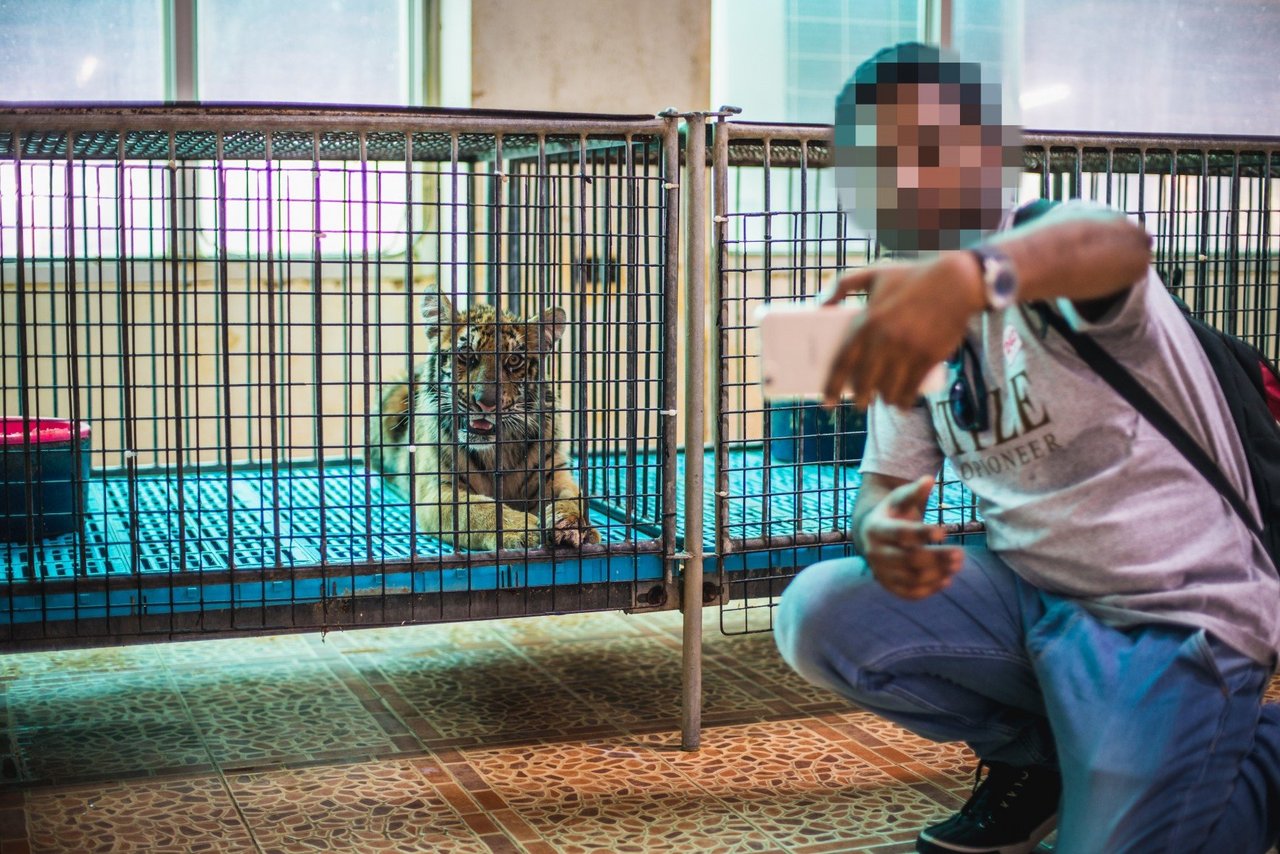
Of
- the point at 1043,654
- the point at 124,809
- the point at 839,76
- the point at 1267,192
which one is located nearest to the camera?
the point at 1043,654

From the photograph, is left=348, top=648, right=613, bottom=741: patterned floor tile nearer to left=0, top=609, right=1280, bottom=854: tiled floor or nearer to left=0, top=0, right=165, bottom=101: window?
left=0, top=609, right=1280, bottom=854: tiled floor

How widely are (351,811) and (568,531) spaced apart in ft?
2.37

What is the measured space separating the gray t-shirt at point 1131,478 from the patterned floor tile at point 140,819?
150 cm

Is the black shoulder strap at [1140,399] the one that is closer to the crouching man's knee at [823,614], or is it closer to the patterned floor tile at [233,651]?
the crouching man's knee at [823,614]

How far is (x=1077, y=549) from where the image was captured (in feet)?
6.21

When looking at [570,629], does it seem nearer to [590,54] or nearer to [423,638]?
[423,638]

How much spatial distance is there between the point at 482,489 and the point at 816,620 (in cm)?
193

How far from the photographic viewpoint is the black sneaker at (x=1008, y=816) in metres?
2.28

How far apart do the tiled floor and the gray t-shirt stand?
80 cm

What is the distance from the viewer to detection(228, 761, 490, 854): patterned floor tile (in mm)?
2395

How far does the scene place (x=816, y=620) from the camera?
6.91 ft

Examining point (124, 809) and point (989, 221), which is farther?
point (124, 809)

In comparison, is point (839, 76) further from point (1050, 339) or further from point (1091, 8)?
point (1050, 339)

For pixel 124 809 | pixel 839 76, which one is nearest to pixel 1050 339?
pixel 124 809
